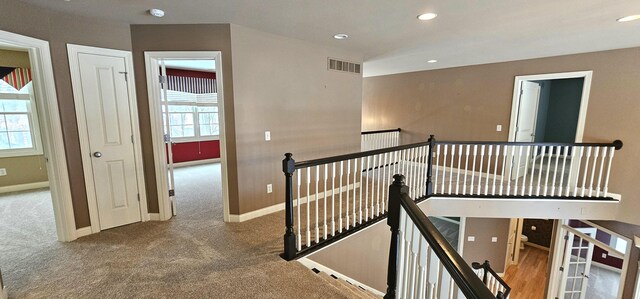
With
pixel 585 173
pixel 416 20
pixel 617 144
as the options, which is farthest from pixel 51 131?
pixel 617 144

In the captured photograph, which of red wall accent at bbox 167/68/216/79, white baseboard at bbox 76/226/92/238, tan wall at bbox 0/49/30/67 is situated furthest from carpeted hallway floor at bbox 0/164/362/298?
red wall accent at bbox 167/68/216/79

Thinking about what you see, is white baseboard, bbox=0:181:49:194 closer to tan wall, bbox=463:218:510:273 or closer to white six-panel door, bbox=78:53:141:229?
white six-panel door, bbox=78:53:141:229

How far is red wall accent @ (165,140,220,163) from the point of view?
6652 mm

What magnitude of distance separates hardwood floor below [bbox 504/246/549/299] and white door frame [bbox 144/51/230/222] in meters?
6.61

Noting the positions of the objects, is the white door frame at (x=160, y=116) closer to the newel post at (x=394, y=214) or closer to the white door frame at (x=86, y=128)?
the white door frame at (x=86, y=128)

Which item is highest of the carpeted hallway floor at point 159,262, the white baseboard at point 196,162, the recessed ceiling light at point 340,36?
the recessed ceiling light at point 340,36

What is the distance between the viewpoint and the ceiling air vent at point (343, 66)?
409 cm

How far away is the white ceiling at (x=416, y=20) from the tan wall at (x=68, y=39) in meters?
0.13

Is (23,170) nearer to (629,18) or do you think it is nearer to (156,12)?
(156,12)

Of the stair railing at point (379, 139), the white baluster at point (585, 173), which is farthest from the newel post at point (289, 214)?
the white baluster at point (585, 173)

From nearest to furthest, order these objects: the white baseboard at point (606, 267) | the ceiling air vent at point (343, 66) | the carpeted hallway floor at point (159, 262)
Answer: the carpeted hallway floor at point (159, 262) → the ceiling air vent at point (343, 66) → the white baseboard at point (606, 267)

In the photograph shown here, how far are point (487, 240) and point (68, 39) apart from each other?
794 centimetres

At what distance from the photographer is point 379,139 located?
6.10 metres

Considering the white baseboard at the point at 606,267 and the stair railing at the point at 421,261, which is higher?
the stair railing at the point at 421,261
